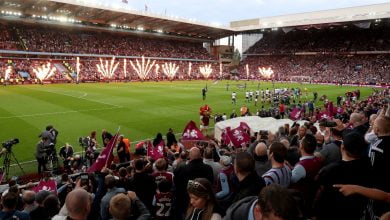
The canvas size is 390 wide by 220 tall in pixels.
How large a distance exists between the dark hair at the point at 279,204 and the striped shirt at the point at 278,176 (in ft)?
6.47

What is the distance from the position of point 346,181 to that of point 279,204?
1.46 metres

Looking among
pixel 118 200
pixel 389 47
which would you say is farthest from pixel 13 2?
pixel 389 47

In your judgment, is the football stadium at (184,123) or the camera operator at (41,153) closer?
the football stadium at (184,123)

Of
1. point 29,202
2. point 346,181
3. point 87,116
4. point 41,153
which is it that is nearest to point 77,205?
point 29,202

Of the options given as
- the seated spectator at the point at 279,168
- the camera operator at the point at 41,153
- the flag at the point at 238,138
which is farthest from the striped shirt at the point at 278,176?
the camera operator at the point at 41,153

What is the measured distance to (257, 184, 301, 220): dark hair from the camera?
253 centimetres

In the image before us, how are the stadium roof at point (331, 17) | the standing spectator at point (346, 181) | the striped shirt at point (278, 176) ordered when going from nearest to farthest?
the standing spectator at point (346, 181), the striped shirt at point (278, 176), the stadium roof at point (331, 17)

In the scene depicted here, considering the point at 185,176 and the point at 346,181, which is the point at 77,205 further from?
the point at 346,181

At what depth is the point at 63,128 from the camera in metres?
19.5

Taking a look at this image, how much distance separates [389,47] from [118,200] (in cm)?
8399

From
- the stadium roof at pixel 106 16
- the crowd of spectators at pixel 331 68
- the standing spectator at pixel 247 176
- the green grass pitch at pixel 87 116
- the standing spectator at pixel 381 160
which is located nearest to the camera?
the standing spectator at pixel 381 160

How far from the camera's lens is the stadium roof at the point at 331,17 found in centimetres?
6669

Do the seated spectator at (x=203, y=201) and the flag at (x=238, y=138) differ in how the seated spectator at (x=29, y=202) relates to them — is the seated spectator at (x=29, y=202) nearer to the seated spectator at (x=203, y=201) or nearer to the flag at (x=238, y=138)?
the seated spectator at (x=203, y=201)

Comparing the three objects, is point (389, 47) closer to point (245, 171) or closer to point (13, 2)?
point (13, 2)
